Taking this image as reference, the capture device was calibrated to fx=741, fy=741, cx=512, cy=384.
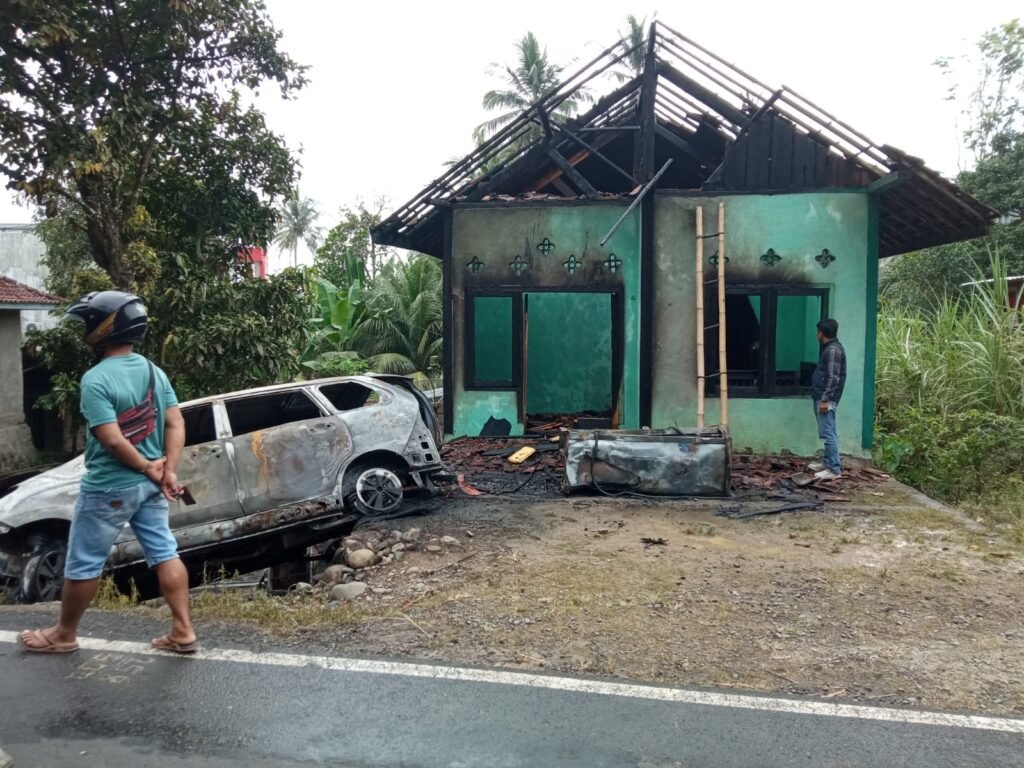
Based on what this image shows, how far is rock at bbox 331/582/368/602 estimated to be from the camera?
16.5 ft

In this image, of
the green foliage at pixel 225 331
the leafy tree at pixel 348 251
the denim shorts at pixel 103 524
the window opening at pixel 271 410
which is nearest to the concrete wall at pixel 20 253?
the leafy tree at pixel 348 251

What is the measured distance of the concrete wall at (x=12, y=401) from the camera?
562 inches

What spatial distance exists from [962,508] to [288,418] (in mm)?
7341

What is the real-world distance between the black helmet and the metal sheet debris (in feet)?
17.0

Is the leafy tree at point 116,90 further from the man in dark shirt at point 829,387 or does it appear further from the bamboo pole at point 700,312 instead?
the man in dark shirt at point 829,387

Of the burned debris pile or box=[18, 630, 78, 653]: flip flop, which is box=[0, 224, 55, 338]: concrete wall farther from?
box=[18, 630, 78, 653]: flip flop

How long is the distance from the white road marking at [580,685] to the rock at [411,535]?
242 centimetres

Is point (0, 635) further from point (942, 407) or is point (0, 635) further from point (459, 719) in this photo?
point (942, 407)

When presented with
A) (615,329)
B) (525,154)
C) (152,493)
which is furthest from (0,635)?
(525,154)

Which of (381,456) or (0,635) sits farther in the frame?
(381,456)

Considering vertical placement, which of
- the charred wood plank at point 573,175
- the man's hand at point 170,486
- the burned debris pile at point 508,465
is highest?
the charred wood plank at point 573,175

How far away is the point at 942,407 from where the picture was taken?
36.3 feet

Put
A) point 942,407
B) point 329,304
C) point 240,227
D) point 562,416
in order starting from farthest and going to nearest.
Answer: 1. point 329,304
2. point 562,416
3. point 942,407
4. point 240,227

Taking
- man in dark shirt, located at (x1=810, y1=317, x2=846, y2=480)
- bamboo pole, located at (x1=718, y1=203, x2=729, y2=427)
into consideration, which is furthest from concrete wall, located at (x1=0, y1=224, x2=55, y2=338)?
man in dark shirt, located at (x1=810, y1=317, x2=846, y2=480)
